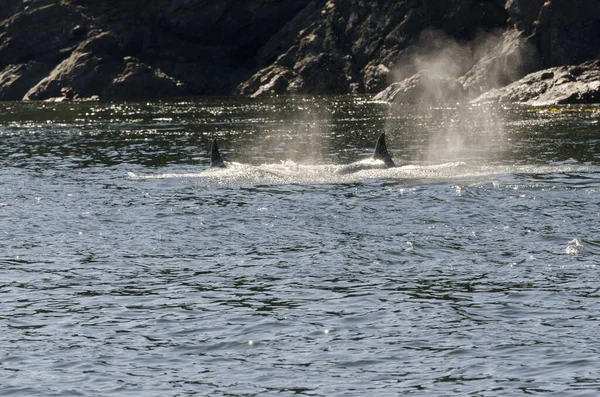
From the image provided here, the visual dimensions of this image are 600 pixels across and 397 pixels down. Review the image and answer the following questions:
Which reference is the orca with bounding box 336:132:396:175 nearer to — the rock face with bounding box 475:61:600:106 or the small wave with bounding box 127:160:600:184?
the small wave with bounding box 127:160:600:184

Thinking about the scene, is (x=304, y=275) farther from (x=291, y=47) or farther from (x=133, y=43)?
(x=133, y=43)

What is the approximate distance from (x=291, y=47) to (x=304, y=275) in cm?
9149

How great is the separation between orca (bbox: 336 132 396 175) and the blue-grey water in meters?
0.85

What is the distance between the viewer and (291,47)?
11475 cm

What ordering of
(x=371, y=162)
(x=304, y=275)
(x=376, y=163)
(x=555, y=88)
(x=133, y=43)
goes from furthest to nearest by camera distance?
1. (x=133, y=43)
2. (x=555, y=88)
3. (x=371, y=162)
4. (x=376, y=163)
5. (x=304, y=275)

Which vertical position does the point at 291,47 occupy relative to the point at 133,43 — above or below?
below

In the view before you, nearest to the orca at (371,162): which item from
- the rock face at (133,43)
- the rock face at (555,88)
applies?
the rock face at (555,88)

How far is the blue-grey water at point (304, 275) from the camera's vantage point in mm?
18312

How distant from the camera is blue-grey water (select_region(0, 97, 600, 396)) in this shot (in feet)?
60.1

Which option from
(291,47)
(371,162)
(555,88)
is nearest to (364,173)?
(371,162)

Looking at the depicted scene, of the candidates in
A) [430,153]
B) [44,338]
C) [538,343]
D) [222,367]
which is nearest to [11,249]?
[44,338]

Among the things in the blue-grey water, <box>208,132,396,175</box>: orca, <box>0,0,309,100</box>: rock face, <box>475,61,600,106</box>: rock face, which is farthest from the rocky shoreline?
the blue-grey water

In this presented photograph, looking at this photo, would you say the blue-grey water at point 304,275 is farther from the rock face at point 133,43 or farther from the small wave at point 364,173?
the rock face at point 133,43

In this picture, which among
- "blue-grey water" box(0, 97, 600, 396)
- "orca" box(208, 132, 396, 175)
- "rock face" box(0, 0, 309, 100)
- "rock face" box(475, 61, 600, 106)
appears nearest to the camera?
"blue-grey water" box(0, 97, 600, 396)
